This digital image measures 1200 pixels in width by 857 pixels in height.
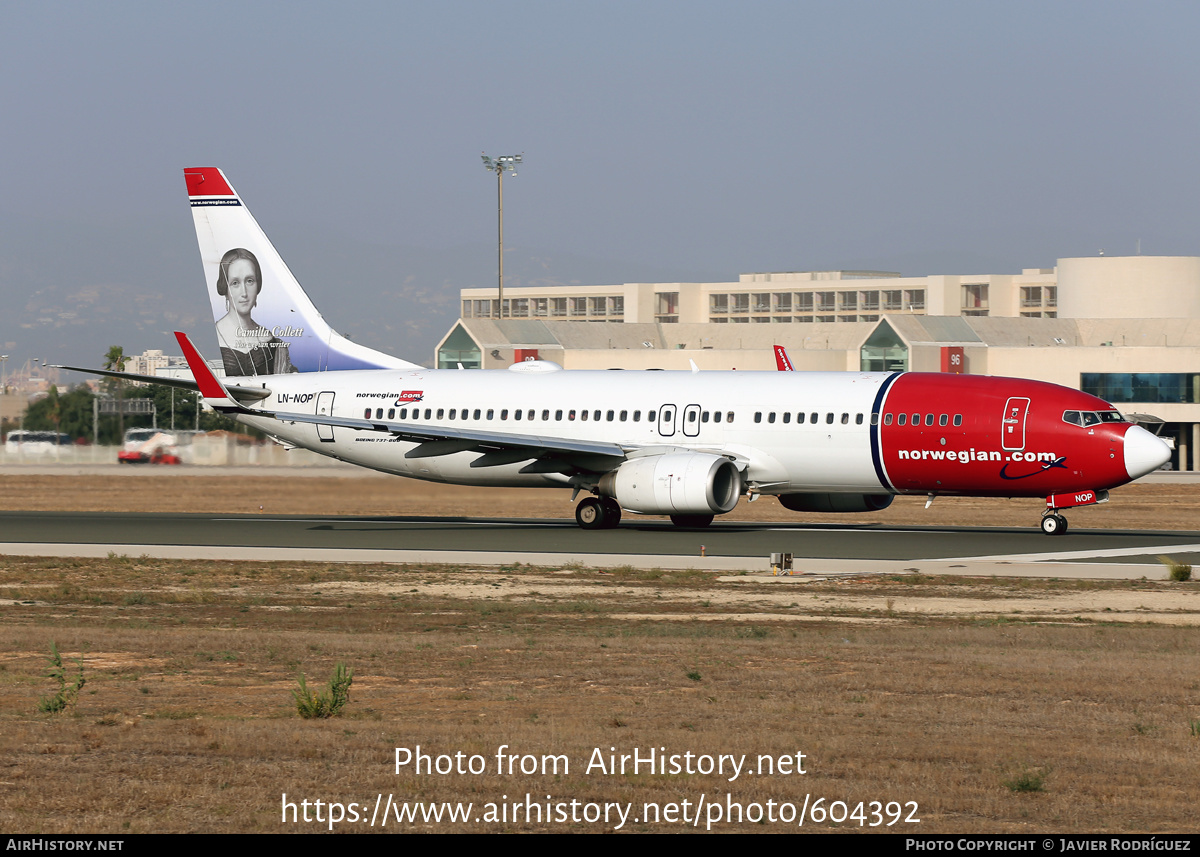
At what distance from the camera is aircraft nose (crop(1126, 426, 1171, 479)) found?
3488 centimetres

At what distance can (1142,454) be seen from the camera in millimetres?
34906

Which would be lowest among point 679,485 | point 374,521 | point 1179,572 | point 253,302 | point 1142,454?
point 374,521

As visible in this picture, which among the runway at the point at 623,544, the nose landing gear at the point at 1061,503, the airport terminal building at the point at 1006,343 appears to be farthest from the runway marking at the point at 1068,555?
the airport terminal building at the point at 1006,343

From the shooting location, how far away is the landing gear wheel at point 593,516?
3950 centimetres

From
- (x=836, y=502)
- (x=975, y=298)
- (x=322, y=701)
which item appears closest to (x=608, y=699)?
(x=322, y=701)

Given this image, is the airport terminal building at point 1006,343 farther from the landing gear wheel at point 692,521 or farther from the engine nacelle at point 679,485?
the engine nacelle at point 679,485

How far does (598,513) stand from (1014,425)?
418 inches

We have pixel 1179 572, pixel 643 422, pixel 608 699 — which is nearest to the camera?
pixel 608 699

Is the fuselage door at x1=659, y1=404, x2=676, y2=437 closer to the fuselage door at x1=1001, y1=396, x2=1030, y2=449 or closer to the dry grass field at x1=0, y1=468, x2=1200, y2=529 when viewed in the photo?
the dry grass field at x1=0, y1=468, x2=1200, y2=529

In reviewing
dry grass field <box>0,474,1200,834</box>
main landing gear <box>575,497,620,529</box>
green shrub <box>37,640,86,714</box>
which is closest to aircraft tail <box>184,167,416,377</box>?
main landing gear <box>575,497,620,529</box>

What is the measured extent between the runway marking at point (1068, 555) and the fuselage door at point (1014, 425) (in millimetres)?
3537

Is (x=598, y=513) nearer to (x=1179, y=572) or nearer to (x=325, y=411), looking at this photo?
(x=325, y=411)

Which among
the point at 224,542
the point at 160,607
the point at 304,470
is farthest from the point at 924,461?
the point at 304,470

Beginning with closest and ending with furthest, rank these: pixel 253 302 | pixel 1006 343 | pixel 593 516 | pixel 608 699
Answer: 1. pixel 608 699
2. pixel 593 516
3. pixel 253 302
4. pixel 1006 343
